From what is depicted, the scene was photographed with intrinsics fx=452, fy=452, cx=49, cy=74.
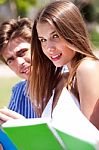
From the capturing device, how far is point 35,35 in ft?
7.32

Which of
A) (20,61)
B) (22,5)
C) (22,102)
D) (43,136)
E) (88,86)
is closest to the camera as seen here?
(43,136)

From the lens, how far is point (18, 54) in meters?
2.86

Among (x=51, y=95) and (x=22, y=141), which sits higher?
(x=22, y=141)

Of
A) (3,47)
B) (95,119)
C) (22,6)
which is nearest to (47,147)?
(95,119)

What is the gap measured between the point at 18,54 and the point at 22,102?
0.35 m

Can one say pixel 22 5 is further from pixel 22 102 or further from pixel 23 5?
pixel 22 102

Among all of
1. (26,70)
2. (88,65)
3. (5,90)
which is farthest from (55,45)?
(5,90)

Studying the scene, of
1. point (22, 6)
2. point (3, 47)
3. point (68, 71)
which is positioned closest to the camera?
point (68, 71)

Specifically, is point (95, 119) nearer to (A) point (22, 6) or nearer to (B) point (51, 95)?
(B) point (51, 95)

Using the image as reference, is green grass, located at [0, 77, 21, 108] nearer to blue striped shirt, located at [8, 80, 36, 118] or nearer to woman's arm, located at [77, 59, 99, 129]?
blue striped shirt, located at [8, 80, 36, 118]

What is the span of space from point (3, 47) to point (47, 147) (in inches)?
53.7

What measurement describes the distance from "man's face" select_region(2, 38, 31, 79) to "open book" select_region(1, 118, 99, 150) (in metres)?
1.22

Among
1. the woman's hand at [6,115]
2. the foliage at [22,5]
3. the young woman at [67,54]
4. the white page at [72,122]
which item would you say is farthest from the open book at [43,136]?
Answer: the foliage at [22,5]

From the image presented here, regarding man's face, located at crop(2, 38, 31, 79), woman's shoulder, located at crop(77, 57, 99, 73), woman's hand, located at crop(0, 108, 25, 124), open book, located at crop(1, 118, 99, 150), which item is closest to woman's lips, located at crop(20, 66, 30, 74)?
man's face, located at crop(2, 38, 31, 79)
